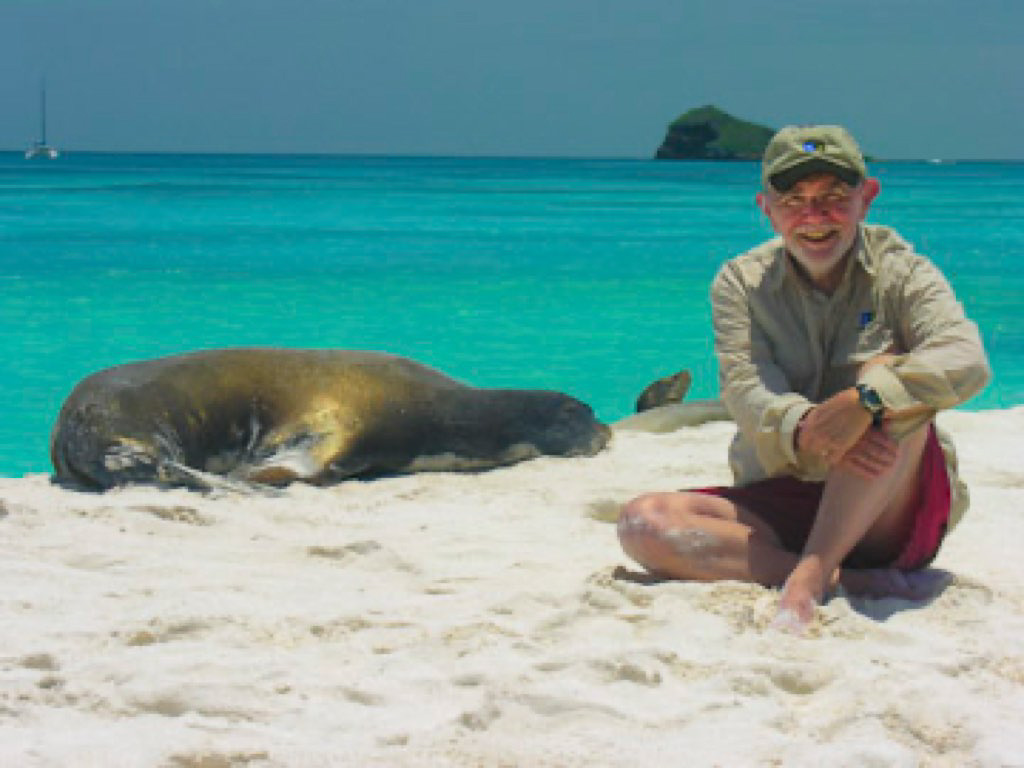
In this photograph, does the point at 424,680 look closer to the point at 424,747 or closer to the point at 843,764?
the point at 424,747

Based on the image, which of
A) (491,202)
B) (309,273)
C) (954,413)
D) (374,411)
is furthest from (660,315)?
(491,202)

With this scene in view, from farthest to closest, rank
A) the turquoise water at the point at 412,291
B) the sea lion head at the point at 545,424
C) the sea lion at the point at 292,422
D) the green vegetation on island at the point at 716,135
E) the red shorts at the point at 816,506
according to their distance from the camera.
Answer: the green vegetation on island at the point at 716,135 < the turquoise water at the point at 412,291 < the sea lion head at the point at 545,424 < the sea lion at the point at 292,422 < the red shorts at the point at 816,506

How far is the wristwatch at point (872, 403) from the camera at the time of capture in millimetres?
3174

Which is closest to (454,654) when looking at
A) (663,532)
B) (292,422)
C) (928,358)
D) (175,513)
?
(663,532)

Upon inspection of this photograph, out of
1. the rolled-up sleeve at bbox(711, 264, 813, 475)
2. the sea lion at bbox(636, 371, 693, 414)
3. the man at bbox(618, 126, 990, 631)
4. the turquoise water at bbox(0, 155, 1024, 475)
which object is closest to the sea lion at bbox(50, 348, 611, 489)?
the sea lion at bbox(636, 371, 693, 414)

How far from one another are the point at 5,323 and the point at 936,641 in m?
11.2

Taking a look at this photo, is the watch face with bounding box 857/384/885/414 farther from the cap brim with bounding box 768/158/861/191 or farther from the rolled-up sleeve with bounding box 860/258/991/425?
the cap brim with bounding box 768/158/861/191

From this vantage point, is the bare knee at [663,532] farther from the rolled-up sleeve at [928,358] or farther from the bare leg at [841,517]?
the rolled-up sleeve at [928,358]

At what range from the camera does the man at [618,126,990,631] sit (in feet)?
10.6

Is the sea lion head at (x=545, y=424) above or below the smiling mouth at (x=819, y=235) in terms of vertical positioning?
below

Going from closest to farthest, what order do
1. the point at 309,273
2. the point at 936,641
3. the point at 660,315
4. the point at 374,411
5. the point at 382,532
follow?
1. the point at 936,641
2. the point at 382,532
3. the point at 374,411
4. the point at 660,315
5. the point at 309,273

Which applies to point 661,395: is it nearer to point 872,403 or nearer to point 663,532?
point 663,532

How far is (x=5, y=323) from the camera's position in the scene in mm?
12797

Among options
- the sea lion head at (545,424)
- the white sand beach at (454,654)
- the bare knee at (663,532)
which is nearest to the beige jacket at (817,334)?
the bare knee at (663,532)
